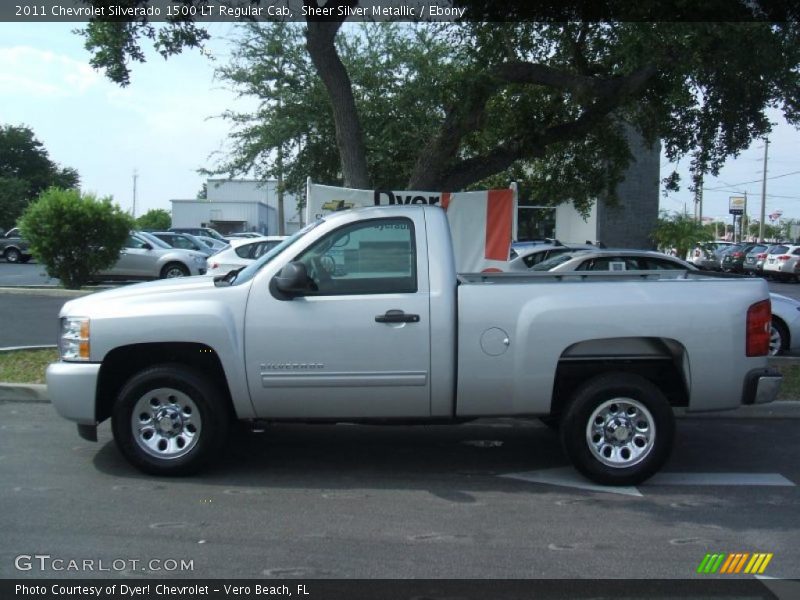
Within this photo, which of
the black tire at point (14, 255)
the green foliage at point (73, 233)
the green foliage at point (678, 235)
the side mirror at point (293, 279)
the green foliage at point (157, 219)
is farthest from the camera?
the green foliage at point (157, 219)

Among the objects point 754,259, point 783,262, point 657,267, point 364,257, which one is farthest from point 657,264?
point 754,259

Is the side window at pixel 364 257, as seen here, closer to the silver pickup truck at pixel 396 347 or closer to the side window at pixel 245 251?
the silver pickup truck at pixel 396 347

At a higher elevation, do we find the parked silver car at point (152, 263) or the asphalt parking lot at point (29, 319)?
the parked silver car at point (152, 263)

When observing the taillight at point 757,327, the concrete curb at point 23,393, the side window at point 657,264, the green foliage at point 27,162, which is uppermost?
the green foliage at point 27,162

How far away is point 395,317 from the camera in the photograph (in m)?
5.86

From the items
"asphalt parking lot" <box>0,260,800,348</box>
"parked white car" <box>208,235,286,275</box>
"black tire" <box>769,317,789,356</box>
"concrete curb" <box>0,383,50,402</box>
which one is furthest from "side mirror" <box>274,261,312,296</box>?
"parked white car" <box>208,235,286,275</box>

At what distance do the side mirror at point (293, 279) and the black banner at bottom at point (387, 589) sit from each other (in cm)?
214

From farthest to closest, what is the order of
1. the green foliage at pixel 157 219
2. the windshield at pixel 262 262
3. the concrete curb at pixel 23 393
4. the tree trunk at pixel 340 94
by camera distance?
the green foliage at pixel 157 219, the tree trunk at pixel 340 94, the concrete curb at pixel 23 393, the windshield at pixel 262 262

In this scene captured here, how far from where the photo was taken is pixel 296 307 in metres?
5.91

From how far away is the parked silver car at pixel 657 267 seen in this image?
440 inches

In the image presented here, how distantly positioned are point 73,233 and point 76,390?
12.9 metres

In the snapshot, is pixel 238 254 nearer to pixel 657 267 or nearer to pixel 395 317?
pixel 657 267

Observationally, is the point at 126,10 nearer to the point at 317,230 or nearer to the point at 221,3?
the point at 221,3

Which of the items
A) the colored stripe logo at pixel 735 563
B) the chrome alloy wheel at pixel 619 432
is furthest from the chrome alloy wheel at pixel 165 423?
the colored stripe logo at pixel 735 563
